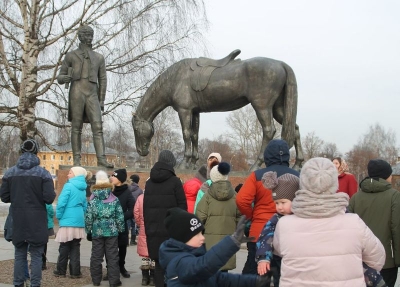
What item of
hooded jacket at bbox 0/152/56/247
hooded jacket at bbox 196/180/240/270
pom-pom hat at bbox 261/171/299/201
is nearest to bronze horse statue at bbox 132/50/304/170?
hooded jacket at bbox 196/180/240/270

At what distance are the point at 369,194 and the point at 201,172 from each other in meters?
2.71

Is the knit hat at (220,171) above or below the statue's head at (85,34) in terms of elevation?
below

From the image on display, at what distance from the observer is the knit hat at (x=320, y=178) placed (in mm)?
3447

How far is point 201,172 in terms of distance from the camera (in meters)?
7.84

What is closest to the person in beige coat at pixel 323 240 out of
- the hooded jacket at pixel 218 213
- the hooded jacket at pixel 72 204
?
the hooded jacket at pixel 218 213

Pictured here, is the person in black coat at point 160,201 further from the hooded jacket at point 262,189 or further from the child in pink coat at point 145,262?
the hooded jacket at point 262,189

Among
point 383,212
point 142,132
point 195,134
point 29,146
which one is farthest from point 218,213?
point 142,132

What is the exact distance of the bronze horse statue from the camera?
36.1 feet

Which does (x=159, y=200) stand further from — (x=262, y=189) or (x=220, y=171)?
(x=262, y=189)

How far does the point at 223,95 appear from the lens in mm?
11320

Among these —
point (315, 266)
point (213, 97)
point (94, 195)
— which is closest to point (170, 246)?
point (315, 266)

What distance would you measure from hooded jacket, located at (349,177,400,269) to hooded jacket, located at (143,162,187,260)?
2.08m

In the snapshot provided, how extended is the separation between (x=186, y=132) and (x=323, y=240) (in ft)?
27.7

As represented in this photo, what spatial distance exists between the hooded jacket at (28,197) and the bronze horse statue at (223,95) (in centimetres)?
518
